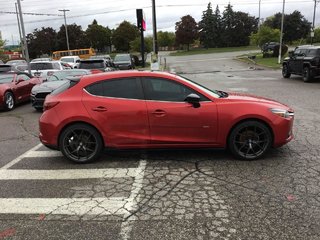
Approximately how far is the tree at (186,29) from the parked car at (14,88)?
80696mm

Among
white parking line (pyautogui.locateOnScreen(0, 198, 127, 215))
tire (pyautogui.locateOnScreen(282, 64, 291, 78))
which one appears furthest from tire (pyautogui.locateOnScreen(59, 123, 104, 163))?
tire (pyautogui.locateOnScreen(282, 64, 291, 78))

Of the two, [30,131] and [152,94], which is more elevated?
[152,94]

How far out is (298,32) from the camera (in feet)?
293

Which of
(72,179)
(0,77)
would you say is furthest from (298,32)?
(72,179)

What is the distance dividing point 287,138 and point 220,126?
3.83 feet

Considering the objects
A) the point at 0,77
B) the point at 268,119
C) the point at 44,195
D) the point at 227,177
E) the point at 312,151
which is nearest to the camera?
the point at 44,195

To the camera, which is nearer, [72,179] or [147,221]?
[147,221]

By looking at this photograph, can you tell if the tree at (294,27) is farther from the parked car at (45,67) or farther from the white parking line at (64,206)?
the white parking line at (64,206)

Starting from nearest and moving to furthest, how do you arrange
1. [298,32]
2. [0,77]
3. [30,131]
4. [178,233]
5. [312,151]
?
[178,233]
[312,151]
[30,131]
[0,77]
[298,32]

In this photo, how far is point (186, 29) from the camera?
92.1 meters

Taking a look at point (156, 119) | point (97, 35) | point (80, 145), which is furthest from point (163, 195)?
point (97, 35)

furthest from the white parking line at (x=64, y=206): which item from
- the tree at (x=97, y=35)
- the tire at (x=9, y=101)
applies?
the tree at (x=97, y=35)

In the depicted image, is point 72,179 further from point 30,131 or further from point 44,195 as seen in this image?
point 30,131

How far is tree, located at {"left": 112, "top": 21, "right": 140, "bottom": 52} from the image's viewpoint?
93500mm
